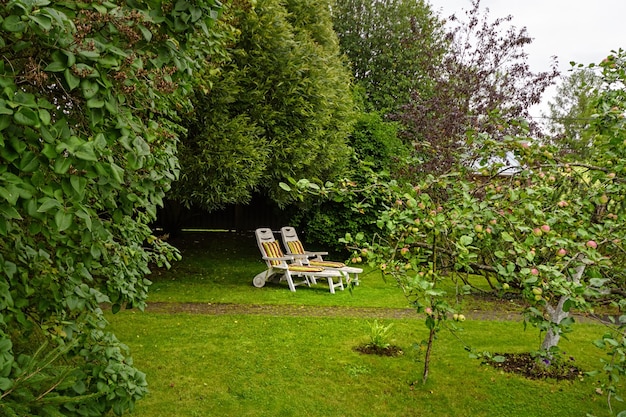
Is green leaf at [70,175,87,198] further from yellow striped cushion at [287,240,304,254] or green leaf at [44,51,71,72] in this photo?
yellow striped cushion at [287,240,304,254]

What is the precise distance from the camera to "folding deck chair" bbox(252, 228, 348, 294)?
987 cm

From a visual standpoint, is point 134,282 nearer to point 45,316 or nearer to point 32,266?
point 45,316

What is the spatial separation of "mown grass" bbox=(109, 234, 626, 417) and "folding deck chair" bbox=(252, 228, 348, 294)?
89.4 inches

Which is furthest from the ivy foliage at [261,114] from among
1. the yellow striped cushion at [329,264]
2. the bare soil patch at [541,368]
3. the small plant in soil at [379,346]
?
the bare soil patch at [541,368]

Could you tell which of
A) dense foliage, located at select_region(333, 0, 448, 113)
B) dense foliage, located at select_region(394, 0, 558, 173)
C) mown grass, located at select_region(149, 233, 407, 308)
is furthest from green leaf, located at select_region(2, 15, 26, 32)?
dense foliage, located at select_region(333, 0, 448, 113)

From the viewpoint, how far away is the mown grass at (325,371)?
462cm

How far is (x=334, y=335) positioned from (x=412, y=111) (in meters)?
8.09

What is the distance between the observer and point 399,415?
4.50 m

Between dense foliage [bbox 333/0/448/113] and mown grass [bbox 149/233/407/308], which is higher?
dense foliage [bbox 333/0/448/113]

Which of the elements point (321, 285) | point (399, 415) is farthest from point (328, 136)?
point (399, 415)

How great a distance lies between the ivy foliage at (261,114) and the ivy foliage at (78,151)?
6.52 meters

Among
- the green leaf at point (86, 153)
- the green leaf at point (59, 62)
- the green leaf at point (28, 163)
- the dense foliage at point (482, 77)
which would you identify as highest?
the dense foliage at point (482, 77)

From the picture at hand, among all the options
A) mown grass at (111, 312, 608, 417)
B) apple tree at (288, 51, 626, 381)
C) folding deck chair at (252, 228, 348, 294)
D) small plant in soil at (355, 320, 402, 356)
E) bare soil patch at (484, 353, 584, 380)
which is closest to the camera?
apple tree at (288, 51, 626, 381)

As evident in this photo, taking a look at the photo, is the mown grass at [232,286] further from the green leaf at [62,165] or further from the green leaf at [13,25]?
the green leaf at [13,25]
